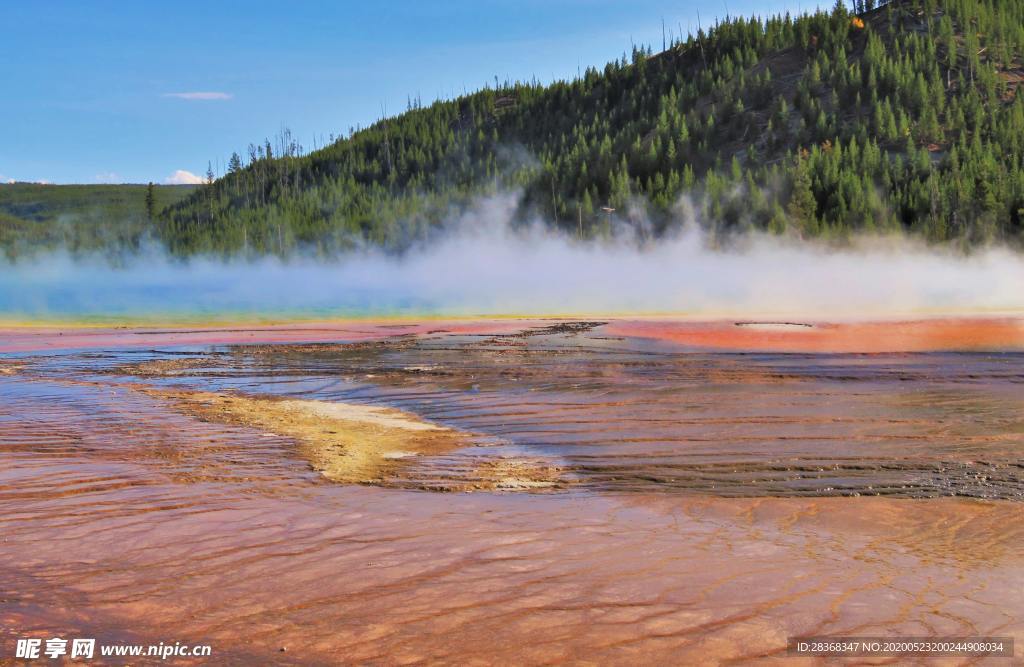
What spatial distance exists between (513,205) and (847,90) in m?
48.4

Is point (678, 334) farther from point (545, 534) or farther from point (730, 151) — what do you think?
point (730, 151)

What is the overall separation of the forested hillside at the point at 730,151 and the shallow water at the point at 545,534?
84246 mm

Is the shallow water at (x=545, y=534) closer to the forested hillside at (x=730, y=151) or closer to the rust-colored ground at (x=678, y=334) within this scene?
the rust-colored ground at (x=678, y=334)

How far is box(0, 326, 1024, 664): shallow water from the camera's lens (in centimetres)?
607

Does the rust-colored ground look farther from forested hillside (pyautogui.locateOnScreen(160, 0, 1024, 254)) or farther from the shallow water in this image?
forested hillside (pyautogui.locateOnScreen(160, 0, 1024, 254))

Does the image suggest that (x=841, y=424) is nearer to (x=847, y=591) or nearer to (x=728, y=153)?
(x=847, y=591)

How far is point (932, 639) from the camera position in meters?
5.87

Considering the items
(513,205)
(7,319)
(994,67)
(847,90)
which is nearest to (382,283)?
(513,205)

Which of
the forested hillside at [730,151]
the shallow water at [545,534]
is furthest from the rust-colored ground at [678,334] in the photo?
the forested hillside at [730,151]

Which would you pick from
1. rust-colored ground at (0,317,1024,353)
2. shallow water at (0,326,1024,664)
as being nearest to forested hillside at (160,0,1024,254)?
rust-colored ground at (0,317,1024,353)

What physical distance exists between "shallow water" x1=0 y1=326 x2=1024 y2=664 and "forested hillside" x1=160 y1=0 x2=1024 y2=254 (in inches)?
3317

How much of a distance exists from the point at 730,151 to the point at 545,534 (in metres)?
127

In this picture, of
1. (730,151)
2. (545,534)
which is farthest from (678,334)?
(730,151)

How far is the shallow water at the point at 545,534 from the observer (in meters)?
6.07
